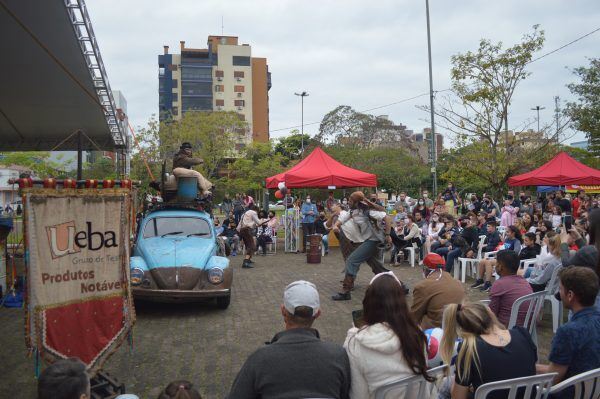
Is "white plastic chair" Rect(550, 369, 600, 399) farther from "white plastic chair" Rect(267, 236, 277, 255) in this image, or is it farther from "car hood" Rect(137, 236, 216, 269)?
"white plastic chair" Rect(267, 236, 277, 255)

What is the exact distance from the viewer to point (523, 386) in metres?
2.89

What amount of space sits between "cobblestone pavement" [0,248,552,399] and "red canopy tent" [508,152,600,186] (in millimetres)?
8218

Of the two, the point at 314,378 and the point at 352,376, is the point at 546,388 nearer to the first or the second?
the point at 352,376

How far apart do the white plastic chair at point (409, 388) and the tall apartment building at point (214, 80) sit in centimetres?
7393

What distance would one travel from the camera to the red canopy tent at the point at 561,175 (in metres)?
15.9

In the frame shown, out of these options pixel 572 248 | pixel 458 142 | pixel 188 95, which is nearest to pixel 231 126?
pixel 458 142

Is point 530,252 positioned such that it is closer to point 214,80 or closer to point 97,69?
point 97,69

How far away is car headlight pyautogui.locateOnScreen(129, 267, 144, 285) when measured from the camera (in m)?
7.35

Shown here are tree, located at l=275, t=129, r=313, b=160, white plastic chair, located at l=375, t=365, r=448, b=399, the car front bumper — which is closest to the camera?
white plastic chair, located at l=375, t=365, r=448, b=399

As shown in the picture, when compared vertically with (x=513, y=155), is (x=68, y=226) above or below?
below

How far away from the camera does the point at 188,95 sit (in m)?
76.9

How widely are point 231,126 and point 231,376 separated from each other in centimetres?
3098

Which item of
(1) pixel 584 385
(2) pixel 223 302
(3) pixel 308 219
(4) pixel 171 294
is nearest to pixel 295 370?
(1) pixel 584 385

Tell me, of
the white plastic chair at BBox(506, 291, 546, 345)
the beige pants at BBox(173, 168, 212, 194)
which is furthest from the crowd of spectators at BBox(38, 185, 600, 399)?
the beige pants at BBox(173, 168, 212, 194)
